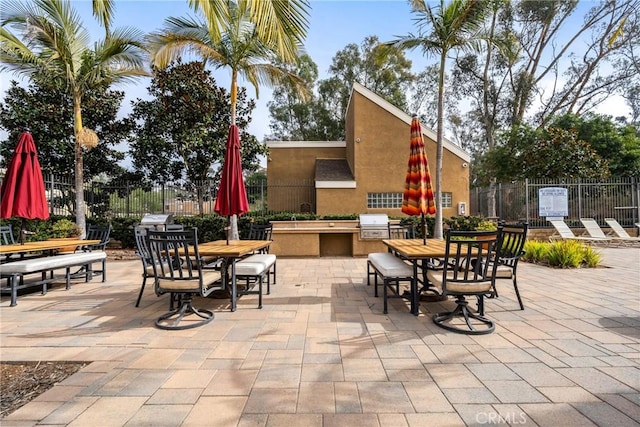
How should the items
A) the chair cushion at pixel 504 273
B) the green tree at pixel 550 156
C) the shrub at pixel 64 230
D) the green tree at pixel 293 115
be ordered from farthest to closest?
the green tree at pixel 293 115, the green tree at pixel 550 156, the shrub at pixel 64 230, the chair cushion at pixel 504 273

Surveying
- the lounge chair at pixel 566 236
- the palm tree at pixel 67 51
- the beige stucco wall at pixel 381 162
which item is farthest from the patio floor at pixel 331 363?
the beige stucco wall at pixel 381 162

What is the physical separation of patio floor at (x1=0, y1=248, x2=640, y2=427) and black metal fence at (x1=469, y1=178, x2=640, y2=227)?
10236 mm

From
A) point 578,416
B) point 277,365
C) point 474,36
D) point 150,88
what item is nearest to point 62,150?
point 150,88

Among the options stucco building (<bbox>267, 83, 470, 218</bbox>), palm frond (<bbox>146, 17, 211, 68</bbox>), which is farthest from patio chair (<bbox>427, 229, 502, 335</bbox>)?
stucco building (<bbox>267, 83, 470, 218</bbox>)

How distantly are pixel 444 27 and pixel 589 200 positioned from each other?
11.3 meters

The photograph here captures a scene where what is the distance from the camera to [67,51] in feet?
30.0

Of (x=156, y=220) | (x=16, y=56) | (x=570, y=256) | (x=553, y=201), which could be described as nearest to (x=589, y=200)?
(x=553, y=201)

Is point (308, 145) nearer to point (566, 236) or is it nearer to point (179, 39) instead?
point (179, 39)

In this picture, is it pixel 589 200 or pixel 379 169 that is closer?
pixel 589 200

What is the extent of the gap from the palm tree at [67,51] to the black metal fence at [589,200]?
52.4 feet

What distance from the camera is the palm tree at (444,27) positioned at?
871 centimetres

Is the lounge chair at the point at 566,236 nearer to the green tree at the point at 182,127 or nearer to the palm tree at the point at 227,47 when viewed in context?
the palm tree at the point at 227,47

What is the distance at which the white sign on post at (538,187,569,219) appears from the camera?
539 inches

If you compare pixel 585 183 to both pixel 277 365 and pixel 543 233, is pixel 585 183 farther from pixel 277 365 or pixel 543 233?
pixel 277 365
